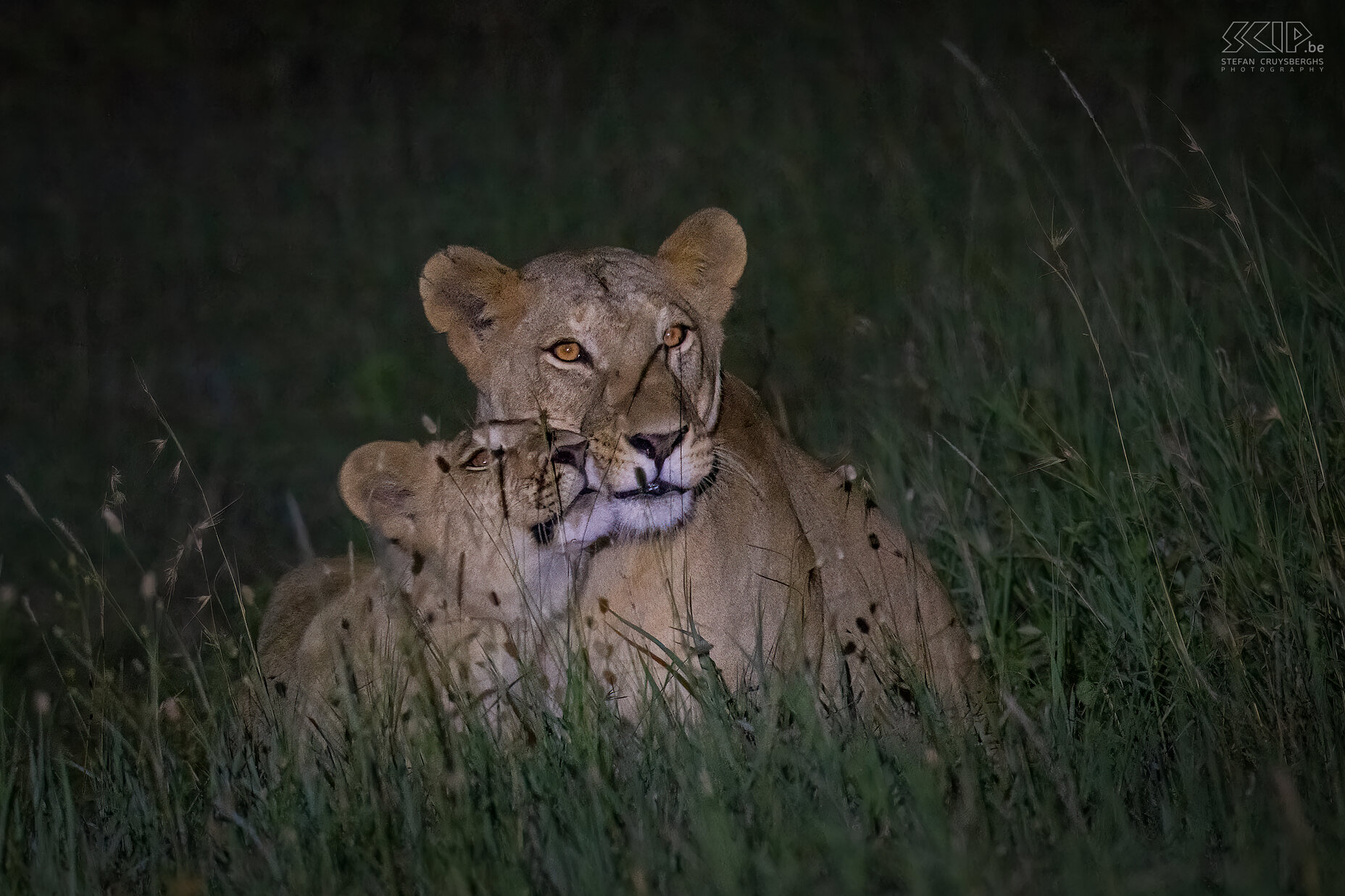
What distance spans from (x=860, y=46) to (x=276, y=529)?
13.7ft

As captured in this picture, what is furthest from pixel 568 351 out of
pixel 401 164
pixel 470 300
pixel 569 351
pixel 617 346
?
pixel 401 164

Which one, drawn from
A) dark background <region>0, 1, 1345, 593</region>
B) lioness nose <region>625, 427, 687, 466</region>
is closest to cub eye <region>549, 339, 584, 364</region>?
lioness nose <region>625, 427, 687, 466</region>

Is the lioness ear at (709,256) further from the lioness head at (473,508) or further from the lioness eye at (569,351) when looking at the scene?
the lioness head at (473,508)

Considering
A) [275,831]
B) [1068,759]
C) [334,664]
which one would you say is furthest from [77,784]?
[1068,759]

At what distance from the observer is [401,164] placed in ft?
25.9

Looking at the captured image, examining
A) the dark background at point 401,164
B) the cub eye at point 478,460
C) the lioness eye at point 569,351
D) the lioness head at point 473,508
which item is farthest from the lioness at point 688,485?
the dark background at point 401,164

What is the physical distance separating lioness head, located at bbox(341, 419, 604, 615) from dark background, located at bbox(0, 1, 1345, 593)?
270cm

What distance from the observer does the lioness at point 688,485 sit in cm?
A: 308

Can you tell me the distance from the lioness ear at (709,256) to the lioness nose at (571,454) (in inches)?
25.2

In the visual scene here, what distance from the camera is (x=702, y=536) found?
3221 mm

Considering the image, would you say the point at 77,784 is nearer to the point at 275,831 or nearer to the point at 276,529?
the point at 275,831

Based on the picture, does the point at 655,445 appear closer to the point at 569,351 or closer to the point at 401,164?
the point at 569,351

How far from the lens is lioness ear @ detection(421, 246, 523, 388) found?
11.4 ft

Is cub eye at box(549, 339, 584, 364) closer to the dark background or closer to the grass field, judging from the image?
the grass field
